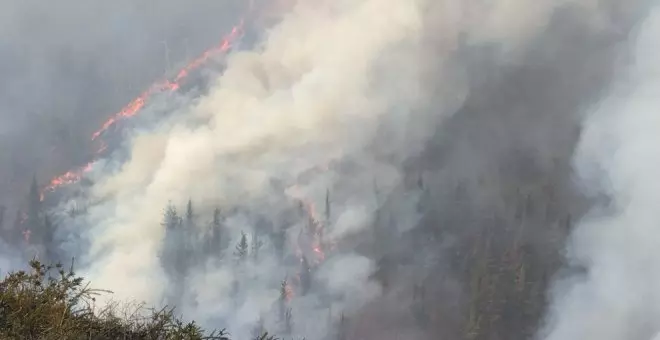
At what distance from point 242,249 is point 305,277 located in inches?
523

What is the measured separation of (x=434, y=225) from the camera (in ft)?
415

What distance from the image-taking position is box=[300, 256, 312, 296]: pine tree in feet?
366

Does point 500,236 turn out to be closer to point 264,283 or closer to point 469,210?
point 469,210

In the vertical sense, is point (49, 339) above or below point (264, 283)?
below

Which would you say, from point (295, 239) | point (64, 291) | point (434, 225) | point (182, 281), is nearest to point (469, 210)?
point (434, 225)

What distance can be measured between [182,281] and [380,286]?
127 feet

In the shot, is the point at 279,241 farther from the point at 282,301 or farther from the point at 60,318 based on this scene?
the point at 60,318

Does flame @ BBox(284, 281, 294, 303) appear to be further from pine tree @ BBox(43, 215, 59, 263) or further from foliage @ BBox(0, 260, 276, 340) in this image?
foliage @ BBox(0, 260, 276, 340)

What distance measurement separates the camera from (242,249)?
362 ft

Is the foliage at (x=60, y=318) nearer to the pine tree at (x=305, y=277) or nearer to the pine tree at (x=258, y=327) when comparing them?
the pine tree at (x=258, y=327)

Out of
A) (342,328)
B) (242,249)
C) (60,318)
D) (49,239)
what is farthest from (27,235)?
(60,318)

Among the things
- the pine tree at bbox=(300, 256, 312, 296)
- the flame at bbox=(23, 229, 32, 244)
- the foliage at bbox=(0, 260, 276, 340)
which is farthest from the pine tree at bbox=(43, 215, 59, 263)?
the foliage at bbox=(0, 260, 276, 340)

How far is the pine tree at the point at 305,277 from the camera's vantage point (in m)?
112

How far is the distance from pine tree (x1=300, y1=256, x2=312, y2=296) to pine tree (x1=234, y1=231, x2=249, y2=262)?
1154cm
